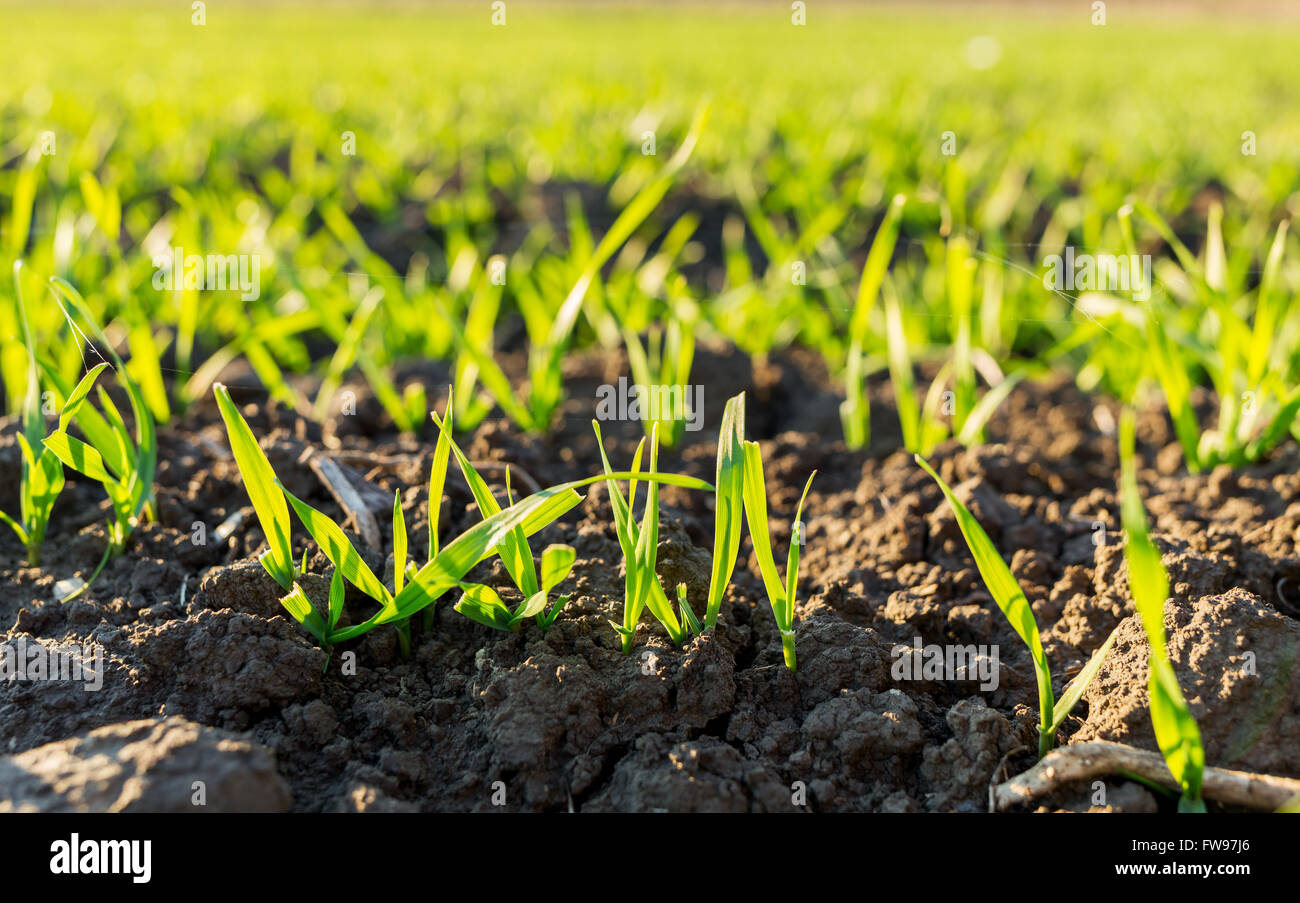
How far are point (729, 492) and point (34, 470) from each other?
3.73 ft

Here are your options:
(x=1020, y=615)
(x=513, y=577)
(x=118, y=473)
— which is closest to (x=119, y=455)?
(x=118, y=473)

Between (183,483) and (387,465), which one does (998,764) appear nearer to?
(387,465)

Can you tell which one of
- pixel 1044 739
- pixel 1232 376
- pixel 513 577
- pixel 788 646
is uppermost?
pixel 1232 376

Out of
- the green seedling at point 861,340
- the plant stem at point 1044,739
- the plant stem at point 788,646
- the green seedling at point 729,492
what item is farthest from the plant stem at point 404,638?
the green seedling at point 861,340

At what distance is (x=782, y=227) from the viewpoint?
14.1ft

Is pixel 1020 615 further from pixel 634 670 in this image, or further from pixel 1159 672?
pixel 634 670

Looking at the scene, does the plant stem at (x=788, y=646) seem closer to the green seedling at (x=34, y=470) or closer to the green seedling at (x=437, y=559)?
the green seedling at (x=437, y=559)

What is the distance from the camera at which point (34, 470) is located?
5.18 feet

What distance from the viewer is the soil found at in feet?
4.09

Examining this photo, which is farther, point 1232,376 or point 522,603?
point 1232,376

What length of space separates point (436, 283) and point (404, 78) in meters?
5.57

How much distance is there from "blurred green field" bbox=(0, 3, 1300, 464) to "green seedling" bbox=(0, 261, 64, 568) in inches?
3.6

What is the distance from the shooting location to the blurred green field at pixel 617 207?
2.41 meters

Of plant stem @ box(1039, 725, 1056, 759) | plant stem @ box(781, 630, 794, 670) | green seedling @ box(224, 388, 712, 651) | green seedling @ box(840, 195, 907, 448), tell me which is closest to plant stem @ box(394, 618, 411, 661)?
green seedling @ box(224, 388, 712, 651)
